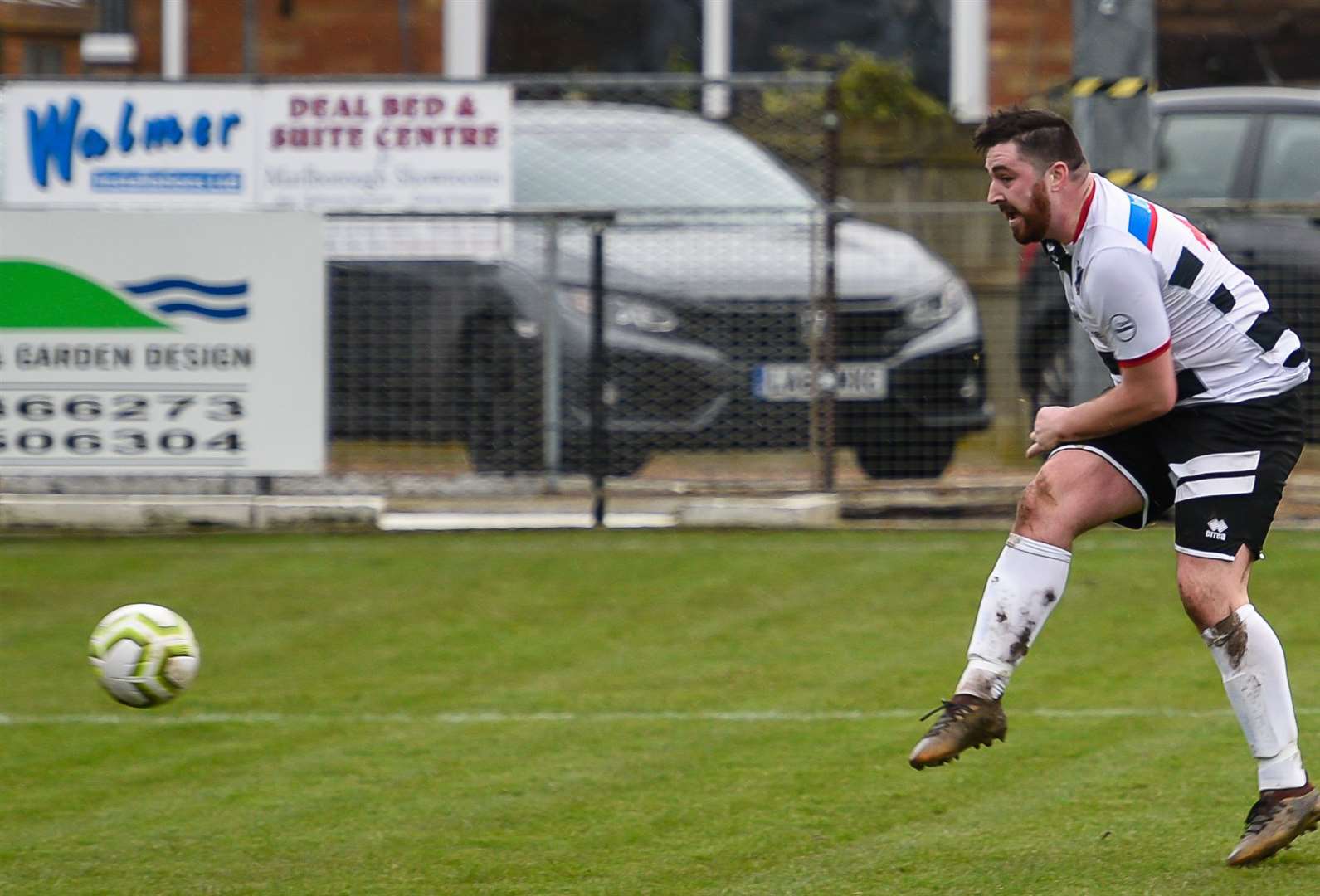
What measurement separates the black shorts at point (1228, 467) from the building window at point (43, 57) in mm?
15564

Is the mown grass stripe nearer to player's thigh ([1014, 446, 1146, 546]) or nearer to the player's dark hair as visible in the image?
player's thigh ([1014, 446, 1146, 546])

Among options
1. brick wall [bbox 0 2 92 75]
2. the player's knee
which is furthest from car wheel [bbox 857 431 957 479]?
brick wall [bbox 0 2 92 75]

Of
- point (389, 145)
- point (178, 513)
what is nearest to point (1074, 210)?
point (178, 513)

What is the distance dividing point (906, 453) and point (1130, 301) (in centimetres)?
632

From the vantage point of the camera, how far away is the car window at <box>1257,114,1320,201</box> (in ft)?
40.3

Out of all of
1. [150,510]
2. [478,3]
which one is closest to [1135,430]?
[150,510]

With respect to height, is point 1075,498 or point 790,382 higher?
point 1075,498

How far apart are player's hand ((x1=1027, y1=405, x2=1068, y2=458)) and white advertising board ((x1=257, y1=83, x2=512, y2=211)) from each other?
22.7 feet

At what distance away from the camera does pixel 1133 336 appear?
489 cm

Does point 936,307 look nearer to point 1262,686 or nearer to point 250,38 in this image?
point 1262,686

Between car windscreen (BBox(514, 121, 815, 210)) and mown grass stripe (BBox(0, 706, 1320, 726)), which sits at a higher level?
car windscreen (BBox(514, 121, 815, 210))

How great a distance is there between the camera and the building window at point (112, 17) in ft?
58.6

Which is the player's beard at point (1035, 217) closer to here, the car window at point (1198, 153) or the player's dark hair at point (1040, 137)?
the player's dark hair at point (1040, 137)

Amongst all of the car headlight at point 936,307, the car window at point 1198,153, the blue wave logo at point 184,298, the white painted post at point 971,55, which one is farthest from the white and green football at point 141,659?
the white painted post at point 971,55
